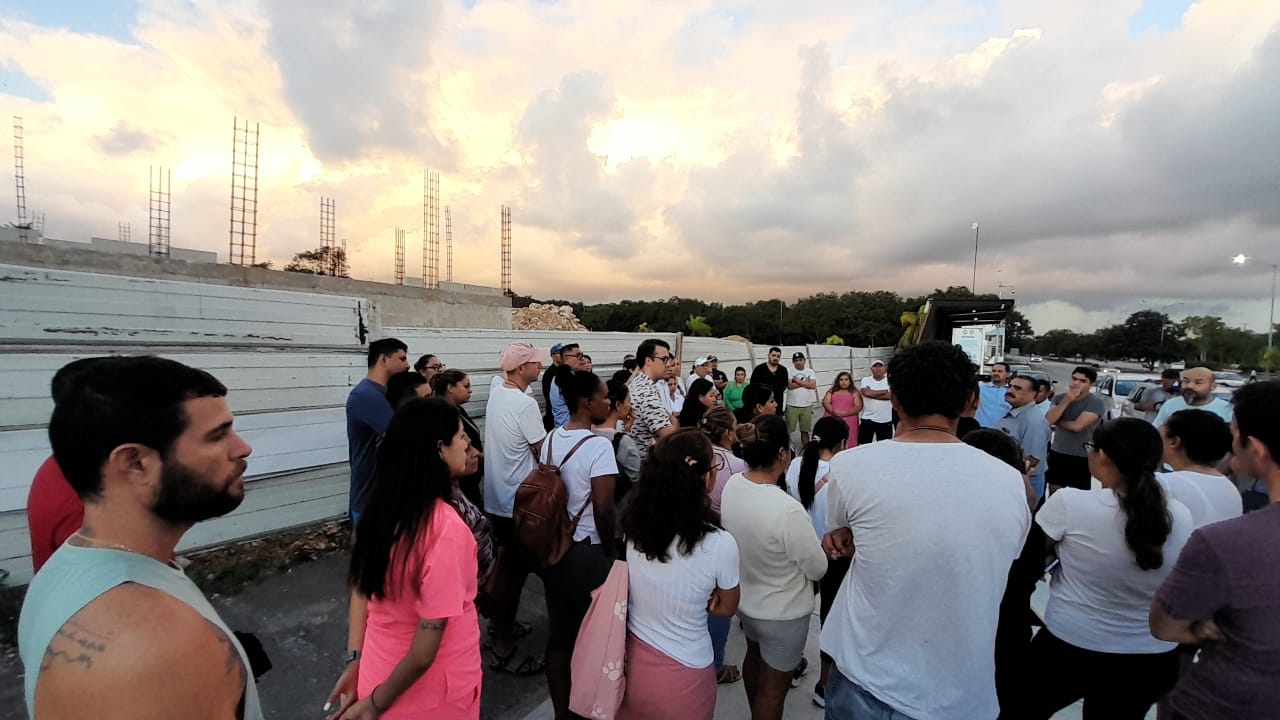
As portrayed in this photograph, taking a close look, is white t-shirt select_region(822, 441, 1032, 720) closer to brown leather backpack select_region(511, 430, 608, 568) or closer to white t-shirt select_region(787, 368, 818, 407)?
brown leather backpack select_region(511, 430, 608, 568)

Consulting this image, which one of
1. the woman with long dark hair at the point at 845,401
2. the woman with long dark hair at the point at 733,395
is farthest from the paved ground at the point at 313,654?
the woman with long dark hair at the point at 733,395

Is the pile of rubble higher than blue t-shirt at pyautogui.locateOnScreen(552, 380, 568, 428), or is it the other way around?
the pile of rubble

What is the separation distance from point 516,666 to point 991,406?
5.37 meters

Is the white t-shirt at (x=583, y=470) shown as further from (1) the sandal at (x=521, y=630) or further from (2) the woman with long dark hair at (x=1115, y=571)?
(2) the woman with long dark hair at (x=1115, y=571)

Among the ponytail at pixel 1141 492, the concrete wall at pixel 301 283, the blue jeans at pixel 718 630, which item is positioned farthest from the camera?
the concrete wall at pixel 301 283

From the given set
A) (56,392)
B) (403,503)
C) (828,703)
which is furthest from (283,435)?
(828,703)

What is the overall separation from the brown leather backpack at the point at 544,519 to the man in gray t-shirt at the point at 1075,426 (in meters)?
4.81

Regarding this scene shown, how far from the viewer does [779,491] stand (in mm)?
2303

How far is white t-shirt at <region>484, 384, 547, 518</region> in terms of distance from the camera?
11.0 ft

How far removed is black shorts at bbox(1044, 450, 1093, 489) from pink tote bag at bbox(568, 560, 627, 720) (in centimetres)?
487

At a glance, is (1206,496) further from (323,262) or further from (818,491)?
(323,262)

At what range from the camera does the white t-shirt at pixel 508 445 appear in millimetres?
3350

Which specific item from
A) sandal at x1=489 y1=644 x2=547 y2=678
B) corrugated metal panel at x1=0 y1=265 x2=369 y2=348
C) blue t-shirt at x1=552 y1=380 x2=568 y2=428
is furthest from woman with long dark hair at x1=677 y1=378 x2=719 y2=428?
corrugated metal panel at x1=0 y1=265 x2=369 y2=348

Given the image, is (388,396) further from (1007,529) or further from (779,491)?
(1007,529)
